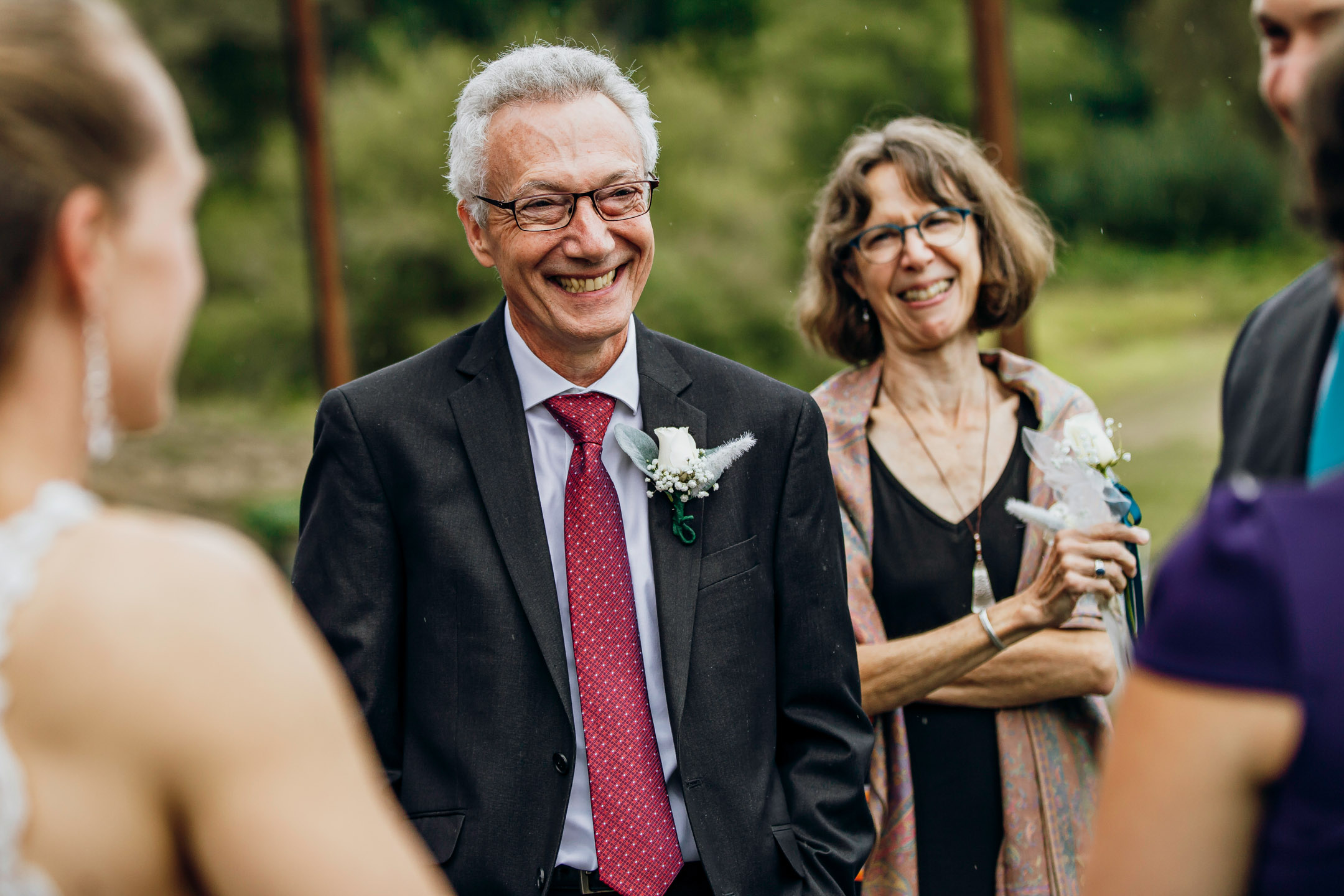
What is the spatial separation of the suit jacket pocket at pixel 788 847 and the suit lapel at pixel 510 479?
53 cm

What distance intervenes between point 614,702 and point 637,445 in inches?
22.5

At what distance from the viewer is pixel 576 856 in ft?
8.57

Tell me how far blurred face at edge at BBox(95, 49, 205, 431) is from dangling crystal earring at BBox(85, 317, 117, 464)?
1 cm

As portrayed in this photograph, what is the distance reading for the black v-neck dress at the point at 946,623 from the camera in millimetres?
3328

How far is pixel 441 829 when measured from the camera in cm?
258

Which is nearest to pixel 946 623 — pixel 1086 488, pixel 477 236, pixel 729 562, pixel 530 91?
pixel 1086 488

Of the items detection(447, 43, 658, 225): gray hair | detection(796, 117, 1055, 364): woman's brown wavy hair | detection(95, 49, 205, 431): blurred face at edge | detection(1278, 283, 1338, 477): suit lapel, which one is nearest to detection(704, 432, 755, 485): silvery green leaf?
detection(447, 43, 658, 225): gray hair

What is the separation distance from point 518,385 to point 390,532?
0.45m

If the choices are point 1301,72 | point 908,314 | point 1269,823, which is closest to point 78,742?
point 1269,823

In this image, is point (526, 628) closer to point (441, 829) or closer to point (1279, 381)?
point (441, 829)

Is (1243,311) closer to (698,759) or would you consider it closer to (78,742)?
(698,759)

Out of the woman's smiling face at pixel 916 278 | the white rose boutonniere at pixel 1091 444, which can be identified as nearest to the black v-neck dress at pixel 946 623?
the white rose boutonniere at pixel 1091 444

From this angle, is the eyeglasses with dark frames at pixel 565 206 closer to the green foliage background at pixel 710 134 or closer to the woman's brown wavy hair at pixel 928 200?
the woman's brown wavy hair at pixel 928 200

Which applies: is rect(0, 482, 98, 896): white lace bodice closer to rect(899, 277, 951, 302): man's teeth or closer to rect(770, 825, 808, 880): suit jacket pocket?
rect(770, 825, 808, 880): suit jacket pocket
